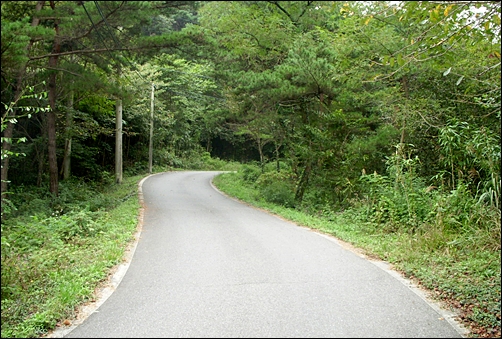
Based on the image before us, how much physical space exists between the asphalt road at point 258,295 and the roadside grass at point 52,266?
36 centimetres

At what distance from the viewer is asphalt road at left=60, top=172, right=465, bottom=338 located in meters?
3.97

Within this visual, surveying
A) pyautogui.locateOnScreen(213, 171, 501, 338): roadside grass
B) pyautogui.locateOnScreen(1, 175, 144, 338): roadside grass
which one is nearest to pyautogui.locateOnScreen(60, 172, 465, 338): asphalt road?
pyautogui.locateOnScreen(213, 171, 501, 338): roadside grass

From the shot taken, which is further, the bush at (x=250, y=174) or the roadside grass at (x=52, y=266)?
the bush at (x=250, y=174)

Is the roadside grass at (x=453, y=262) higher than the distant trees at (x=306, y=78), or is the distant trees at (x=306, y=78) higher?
the distant trees at (x=306, y=78)

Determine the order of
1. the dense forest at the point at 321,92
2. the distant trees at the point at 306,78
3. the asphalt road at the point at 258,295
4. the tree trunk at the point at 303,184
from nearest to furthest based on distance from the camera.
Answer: the asphalt road at the point at 258,295
the dense forest at the point at 321,92
the distant trees at the point at 306,78
the tree trunk at the point at 303,184

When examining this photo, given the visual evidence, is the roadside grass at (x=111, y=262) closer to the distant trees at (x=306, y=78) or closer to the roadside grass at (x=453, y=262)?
the roadside grass at (x=453, y=262)

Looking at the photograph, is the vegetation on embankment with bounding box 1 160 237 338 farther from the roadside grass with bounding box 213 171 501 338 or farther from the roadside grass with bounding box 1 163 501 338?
the roadside grass with bounding box 213 171 501 338

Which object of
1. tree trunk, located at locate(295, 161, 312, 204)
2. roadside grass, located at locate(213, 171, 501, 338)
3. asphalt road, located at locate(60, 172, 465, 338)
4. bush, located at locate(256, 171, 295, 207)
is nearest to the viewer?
asphalt road, located at locate(60, 172, 465, 338)

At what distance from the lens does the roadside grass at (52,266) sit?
4344 millimetres

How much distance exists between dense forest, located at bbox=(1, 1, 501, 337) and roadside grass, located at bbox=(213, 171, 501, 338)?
6cm

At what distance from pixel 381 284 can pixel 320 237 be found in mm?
3485

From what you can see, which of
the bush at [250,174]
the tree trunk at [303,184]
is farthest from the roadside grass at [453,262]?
the bush at [250,174]

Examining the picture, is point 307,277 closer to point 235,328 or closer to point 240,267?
point 240,267

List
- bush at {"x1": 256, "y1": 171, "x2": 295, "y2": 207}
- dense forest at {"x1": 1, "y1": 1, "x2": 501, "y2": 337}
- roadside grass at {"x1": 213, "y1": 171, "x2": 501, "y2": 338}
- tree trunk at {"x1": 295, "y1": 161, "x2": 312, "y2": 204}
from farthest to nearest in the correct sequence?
bush at {"x1": 256, "y1": 171, "x2": 295, "y2": 207}, tree trunk at {"x1": 295, "y1": 161, "x2": 312, "y2": 204}, dense forest at {"x1": 1, "y1": 1, "x2": 501, "y2": 337}, roadside grass at {"x1": 213, "y1": 171, "x2": 501, "y2": 338}
